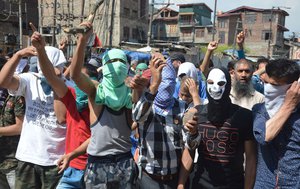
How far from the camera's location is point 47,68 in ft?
8.78

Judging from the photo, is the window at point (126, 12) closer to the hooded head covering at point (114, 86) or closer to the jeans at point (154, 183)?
the hooded head covering at point (114, 86)

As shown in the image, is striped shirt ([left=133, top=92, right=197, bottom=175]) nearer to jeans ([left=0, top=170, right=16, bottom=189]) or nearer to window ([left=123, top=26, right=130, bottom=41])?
jeans ([left=0, top=170, right=16, bottom=189])

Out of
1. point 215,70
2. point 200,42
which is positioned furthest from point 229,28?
point 215,70

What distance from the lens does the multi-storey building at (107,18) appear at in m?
36.8

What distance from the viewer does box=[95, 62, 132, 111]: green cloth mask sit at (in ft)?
7.80

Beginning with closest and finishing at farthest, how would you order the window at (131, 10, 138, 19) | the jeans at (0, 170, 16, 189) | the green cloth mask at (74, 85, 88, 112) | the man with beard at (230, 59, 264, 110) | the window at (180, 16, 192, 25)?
the green cloth mask at (74, 85, 88, 112) → the jeans at (0, 170, 16, 189) → the man with beard at (230, 59, 264, 110) → the window at (131, 10, 138, 19) → the window at (180, 16, 192, 25)

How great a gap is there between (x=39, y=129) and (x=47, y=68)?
620 mm

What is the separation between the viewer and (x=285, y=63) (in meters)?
2.25

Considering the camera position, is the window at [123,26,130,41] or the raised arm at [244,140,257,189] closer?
the raised arm at [244,140,257,189]

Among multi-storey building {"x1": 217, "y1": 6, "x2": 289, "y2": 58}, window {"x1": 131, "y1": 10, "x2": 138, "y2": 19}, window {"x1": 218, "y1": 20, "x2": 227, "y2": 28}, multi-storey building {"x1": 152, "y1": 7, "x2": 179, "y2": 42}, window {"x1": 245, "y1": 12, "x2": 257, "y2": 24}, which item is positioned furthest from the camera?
multi-storey building {"x1": 152, "y1": 7, "x2": 179, "y2": 42}

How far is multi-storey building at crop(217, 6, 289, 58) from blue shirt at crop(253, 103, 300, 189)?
52.6m

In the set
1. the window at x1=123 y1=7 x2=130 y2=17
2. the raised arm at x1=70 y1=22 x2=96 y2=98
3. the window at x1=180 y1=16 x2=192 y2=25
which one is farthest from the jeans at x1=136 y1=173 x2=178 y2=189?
the window at x1=180 y1=16 x2=192 y2=25

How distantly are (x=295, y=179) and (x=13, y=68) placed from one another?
7.99 ft

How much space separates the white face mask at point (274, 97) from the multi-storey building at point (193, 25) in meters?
54.0
